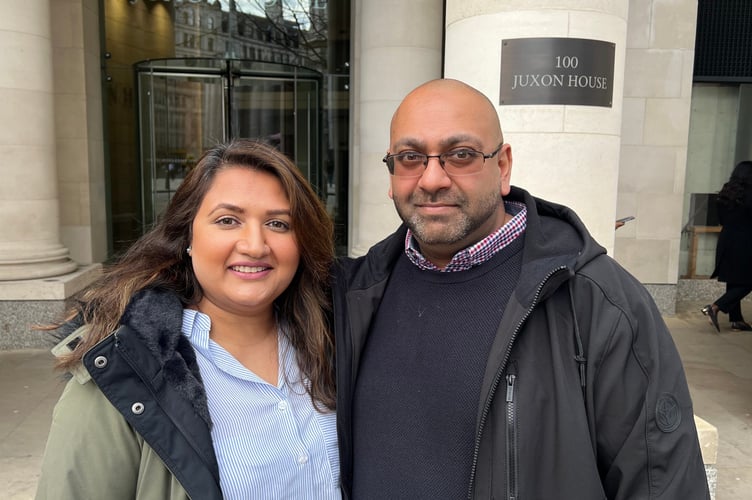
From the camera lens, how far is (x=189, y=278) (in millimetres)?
2223

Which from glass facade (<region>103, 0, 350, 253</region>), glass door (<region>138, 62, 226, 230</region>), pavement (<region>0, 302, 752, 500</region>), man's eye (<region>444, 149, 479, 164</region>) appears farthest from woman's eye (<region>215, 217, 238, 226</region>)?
glass door (<region>138, 62, 226, 230</region>)

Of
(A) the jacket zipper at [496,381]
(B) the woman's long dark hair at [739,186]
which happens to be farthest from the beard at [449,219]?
(B) the woman's long dark hair at [739,186]

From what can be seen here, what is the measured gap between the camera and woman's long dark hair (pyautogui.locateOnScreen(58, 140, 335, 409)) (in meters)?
2.10

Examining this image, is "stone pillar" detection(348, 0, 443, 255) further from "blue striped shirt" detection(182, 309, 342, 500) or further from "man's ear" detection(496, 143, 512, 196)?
"blue striped shirt" detection(182, 309, 342, 500)

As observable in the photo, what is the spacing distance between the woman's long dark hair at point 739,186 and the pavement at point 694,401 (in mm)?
1782

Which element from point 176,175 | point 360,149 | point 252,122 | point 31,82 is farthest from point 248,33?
point 31,82

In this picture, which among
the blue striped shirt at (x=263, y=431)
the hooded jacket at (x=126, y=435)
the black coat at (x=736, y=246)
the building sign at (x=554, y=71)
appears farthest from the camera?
the black coat at (x=736, y=246)

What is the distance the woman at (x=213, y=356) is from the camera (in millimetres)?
1718

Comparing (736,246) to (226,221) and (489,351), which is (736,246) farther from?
(226,221)

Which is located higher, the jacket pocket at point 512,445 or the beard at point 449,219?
the beard at point 449,219

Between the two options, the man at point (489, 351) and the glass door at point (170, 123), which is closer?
the man at point (489, 351)

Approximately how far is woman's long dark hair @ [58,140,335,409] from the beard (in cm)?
35

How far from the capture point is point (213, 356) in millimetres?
2072

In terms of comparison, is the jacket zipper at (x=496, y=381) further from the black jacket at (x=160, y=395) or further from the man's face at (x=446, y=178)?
the black jacket at (x=160, y=395)
